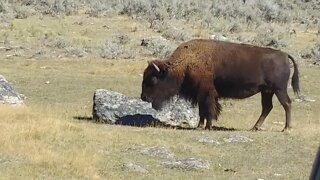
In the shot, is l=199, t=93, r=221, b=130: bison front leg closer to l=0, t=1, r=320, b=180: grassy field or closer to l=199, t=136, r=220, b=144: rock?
l=0, t=1, r=320, b=180: grassy field

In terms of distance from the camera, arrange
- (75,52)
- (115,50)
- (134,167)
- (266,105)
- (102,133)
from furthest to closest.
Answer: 1. (115,50)
2. (75,52)
3. (266,105)
4. (102,133)
5. (134,167)

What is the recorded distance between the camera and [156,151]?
12258 millimetres

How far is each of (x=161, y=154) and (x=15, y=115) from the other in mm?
3320

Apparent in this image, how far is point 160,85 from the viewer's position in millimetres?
15867

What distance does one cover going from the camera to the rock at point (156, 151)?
12.1m

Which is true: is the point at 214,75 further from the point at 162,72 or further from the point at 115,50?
the point at 115,50

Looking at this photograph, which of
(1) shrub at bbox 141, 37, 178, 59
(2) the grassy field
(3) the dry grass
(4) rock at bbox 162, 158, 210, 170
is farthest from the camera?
(1) shrub at bbox 141, 37, 178, 59

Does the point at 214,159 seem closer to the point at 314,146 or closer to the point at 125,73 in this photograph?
the point at 314,146

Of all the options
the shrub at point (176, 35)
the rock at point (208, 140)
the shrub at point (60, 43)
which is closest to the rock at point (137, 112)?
the rock at point (208, 140)

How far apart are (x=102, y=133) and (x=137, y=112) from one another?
2.35 metres

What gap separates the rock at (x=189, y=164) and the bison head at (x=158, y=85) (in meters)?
4.19

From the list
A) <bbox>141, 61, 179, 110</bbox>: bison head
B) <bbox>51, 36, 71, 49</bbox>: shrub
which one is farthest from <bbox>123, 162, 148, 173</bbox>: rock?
<bbox>51, 36, 71, 49</bbox>: shrub

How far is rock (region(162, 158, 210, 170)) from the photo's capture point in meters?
11.3

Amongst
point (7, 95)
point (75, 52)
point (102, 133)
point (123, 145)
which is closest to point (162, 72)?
point (102, 133)
